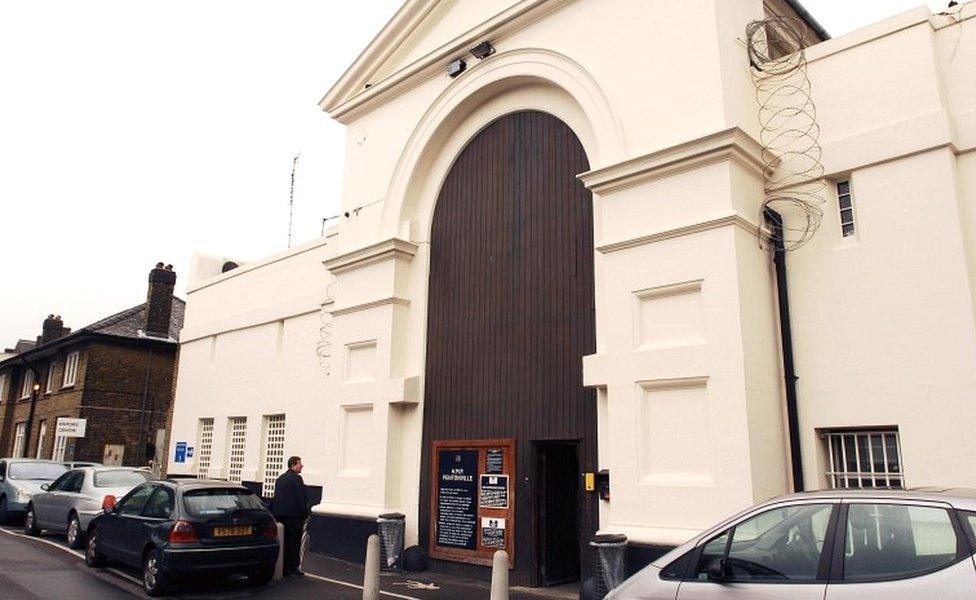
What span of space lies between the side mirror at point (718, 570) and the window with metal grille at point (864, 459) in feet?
13.1

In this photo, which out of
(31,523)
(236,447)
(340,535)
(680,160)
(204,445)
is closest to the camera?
(680,160)

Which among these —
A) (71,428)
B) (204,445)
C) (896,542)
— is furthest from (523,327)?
(71,428)

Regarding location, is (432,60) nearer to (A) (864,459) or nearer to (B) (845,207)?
(B) (845,207)

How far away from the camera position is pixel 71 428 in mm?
21609

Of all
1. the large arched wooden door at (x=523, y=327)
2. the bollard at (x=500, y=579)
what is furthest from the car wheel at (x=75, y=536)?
the bollard at (x=500, y=579)

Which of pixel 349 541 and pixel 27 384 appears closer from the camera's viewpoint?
pixel 349 541

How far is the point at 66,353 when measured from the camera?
89.4 ft

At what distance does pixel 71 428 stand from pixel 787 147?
21.4 meters

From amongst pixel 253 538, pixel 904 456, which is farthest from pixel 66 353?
pixel 904 456

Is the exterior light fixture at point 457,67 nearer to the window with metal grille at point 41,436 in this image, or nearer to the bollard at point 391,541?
the bollard at point 391,541

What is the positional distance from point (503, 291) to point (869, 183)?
5.32 m

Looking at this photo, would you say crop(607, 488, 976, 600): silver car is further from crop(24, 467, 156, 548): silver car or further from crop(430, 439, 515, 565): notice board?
crop(24, 467, 156, 548): silver car

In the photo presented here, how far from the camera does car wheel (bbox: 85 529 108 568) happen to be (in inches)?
420

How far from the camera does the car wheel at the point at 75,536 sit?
1263 cm
